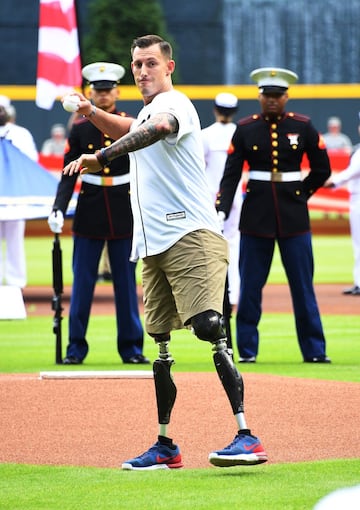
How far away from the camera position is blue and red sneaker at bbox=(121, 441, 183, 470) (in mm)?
6809

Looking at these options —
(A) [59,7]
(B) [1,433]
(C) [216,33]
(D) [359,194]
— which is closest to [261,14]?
(C) [216,33]

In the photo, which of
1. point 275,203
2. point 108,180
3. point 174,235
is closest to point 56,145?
point 108,180

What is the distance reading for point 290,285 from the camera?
441 inches

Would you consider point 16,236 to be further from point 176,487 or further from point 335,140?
point 335,140

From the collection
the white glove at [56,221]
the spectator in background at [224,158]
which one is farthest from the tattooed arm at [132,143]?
the spectator in background at [224,158]

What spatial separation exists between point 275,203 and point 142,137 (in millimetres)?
4746

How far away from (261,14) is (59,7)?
2464 cm

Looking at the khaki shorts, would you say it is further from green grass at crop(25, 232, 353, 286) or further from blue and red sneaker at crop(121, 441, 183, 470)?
green grass at crop(25, 232, 353, 286)

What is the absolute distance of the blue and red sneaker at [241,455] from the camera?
6496mm

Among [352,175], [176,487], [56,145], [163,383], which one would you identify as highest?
[56,145]

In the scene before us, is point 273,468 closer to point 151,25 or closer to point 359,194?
point 359,194

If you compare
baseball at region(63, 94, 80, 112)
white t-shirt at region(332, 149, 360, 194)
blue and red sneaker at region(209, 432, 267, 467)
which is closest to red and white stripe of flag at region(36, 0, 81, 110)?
white t-shirt at region(332, 149, 360, 194)

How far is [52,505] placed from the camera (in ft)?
19.6

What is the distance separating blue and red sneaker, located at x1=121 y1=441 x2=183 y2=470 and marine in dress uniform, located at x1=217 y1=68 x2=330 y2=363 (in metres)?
4.36
